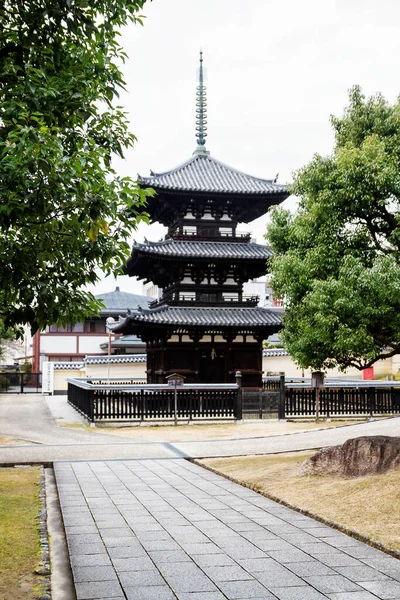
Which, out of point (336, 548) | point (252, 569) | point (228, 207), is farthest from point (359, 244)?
point (228, 207)

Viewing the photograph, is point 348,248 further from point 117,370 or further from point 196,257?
point 117,370

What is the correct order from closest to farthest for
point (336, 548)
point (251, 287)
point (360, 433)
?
point (336, 548), point (360, 433), point (251, 287)

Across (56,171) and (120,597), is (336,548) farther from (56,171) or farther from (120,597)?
(56,171)

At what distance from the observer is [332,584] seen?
6.43 metres

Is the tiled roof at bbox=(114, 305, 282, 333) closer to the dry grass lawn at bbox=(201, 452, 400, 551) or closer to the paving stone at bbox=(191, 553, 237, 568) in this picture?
the dry grass lawn at bbox=(201, 452, 400, 551)

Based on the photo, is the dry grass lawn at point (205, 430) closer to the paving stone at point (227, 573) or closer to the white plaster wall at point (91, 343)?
the paving stone at point (227, 573)

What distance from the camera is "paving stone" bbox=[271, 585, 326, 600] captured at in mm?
6055

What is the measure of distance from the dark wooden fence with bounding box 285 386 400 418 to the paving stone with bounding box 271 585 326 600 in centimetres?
2022

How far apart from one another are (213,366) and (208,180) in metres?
8.94

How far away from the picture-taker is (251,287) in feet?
290

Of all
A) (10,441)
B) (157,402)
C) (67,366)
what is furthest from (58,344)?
(10,441)

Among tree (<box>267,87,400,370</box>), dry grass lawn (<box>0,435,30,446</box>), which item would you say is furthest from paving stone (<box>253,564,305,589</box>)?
dry grass lawn (<box>0,435,30,446</box>)

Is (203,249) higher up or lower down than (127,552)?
higher up

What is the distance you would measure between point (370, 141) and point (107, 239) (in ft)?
24.8
